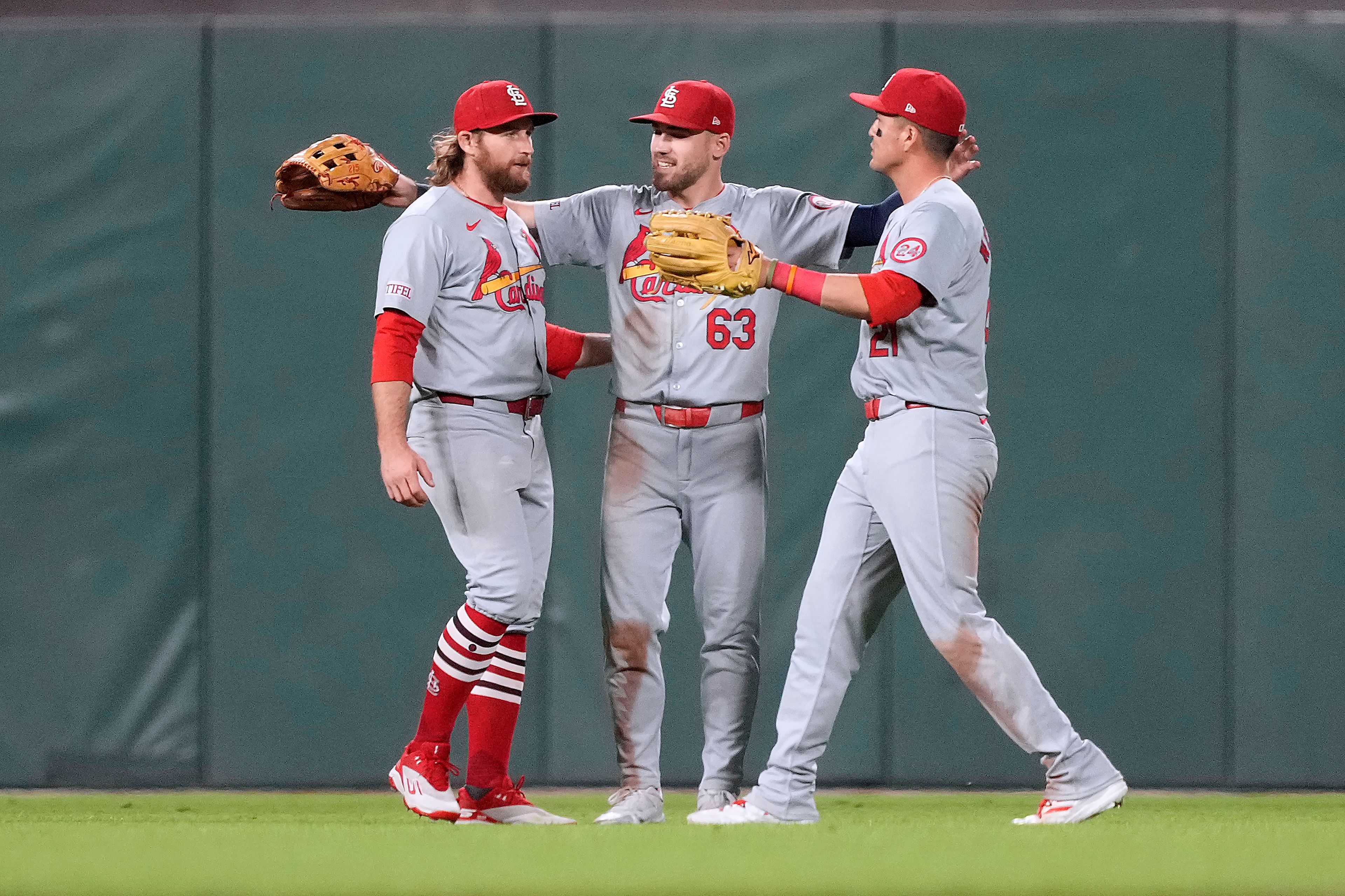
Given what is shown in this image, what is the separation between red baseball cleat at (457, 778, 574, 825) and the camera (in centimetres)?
400

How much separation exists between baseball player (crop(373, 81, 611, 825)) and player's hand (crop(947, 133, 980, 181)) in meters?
1.15

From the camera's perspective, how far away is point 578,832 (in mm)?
3354

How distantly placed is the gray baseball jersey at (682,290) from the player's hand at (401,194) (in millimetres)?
400

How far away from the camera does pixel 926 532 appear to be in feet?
12.2

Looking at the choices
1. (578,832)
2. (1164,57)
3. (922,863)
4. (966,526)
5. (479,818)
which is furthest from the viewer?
(1164,57)

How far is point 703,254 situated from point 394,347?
2.71ft

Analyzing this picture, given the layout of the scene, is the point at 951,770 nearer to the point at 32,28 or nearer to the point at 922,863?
the point at 922,863

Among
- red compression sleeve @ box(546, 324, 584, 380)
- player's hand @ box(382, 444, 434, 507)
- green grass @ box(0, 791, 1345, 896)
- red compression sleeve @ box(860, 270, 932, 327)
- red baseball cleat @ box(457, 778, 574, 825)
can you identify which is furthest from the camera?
red compression sleeve @ box(546, 324, 584, 380)

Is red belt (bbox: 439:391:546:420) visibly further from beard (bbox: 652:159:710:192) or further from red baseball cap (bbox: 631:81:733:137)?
red baseball cap (bbox: 631:81:733:137)

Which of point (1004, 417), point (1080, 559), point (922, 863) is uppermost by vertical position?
point (1004, 417)

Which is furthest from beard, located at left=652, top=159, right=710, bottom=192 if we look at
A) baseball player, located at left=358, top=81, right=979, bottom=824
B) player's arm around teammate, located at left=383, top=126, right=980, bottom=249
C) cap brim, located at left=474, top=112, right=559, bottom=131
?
cap brim, located at left=474, top=112, right=559, bottom=131

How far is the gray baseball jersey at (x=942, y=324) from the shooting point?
12.2 ft

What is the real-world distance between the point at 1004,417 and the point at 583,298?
153 centimetres

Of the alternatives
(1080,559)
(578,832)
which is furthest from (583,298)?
(578,832)
